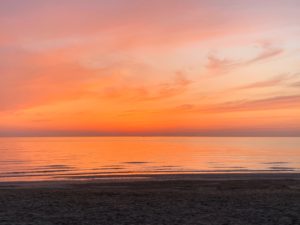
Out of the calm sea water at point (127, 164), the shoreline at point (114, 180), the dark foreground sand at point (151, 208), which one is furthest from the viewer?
the calm sea water at point (127, 164)

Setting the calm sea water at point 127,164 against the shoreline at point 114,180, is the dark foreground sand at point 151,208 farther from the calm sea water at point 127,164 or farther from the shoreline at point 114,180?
the calm sea water at point 127,164

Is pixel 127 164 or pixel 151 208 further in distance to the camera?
pixel 127 164

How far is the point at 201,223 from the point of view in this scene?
44.6 ft

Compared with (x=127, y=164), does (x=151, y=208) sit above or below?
above

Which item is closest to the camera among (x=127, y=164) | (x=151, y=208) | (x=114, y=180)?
(x=151, y=208)

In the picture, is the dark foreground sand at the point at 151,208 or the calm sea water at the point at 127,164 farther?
the calm sea water at the point at 127,164

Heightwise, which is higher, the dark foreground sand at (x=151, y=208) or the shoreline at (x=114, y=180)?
the dark foreground sand at (x=151, y=208)

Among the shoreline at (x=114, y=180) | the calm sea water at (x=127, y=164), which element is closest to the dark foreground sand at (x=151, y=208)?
the shoreline at (x=114, y=180)

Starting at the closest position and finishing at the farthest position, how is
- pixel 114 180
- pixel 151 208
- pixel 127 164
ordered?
pixel 151 208, pixel 114 180, pixel 127 164

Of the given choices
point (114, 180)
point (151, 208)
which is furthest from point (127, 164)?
point (151, 208)

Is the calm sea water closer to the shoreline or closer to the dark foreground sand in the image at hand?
the shoreline

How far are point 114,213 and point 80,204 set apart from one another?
3.07 m

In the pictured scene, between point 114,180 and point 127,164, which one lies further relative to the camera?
point 127,164

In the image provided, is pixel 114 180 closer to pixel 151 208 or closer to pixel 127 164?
pixel 151 208
